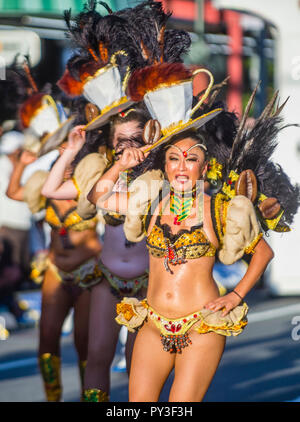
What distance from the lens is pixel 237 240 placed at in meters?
3.54

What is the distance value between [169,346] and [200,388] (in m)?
0.25

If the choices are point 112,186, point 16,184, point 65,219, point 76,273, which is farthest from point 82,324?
point 112,186

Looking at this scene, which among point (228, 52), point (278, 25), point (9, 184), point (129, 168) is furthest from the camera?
point (228, 52)

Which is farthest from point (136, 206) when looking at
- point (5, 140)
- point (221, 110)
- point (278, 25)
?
point (278, 25)

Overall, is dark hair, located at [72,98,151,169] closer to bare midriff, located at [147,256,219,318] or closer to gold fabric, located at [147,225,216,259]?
gold fabric, located at [147,225,216,259]

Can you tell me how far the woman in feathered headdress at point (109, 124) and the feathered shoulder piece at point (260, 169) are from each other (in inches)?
19.9

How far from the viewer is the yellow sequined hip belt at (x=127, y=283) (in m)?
4.33

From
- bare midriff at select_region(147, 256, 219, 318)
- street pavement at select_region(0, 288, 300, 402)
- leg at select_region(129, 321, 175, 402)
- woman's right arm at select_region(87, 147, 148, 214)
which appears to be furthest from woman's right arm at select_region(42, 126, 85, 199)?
street pavement at select_region(0, 288, 300, 402)

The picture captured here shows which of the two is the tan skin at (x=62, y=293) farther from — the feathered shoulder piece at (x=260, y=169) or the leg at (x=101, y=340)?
the feathered shoulder piece at (x=260, y=169)

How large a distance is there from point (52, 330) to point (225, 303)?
1698mm

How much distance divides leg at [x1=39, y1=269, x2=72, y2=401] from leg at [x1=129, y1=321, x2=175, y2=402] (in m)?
1.33

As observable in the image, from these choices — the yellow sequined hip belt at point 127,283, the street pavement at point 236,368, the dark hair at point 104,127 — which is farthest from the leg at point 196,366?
the dark hair at point 104,127

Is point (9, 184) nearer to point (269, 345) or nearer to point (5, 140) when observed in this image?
point (5, 140)

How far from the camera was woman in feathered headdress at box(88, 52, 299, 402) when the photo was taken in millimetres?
3537
